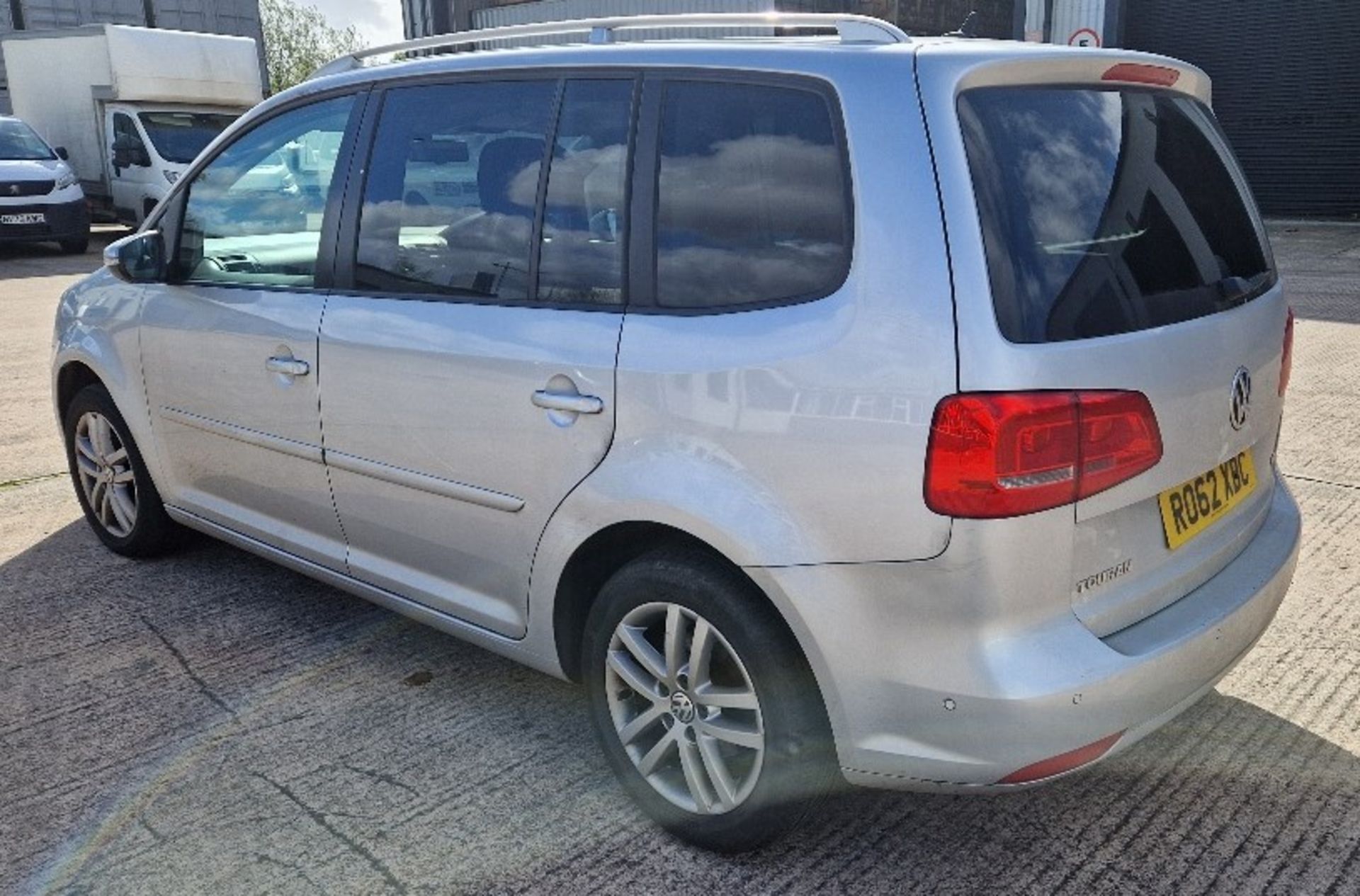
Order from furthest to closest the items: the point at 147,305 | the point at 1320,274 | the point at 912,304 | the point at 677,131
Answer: the point at 1320,274, the point at 147,305, the point at 677,131, the point at 912,304

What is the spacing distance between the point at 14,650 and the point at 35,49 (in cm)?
1779

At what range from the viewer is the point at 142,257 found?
3.87 meters

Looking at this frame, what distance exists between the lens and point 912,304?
2154mm

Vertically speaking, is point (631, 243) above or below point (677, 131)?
below

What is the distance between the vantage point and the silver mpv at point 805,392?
214cm

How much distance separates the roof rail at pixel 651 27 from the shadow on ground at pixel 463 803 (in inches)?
66.2

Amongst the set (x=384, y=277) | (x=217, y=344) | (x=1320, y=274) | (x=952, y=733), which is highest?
(x=384, y=277)

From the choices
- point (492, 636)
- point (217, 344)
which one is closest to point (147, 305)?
point (217, 344)

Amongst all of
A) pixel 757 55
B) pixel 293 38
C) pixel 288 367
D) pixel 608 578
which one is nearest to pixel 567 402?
pixel 608 578

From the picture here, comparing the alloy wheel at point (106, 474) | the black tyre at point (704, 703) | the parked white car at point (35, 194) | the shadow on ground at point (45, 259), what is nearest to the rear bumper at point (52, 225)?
the parked white car at point (35, 194)

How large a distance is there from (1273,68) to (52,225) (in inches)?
650

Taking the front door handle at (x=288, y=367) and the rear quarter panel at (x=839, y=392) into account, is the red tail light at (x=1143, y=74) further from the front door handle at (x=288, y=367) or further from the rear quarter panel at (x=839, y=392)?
the front door handle at (x=288, y=367)

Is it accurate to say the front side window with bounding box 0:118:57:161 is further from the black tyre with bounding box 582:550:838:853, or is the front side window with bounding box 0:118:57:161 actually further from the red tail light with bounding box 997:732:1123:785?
the red tail light with bounding box 997:732:1123:785

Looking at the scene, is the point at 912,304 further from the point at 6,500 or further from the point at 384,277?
the point at 6,500
